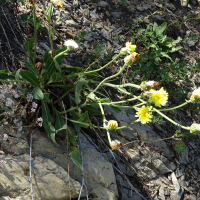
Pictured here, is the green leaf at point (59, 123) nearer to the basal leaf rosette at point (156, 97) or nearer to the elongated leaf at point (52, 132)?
the elongated leaf at point (52, 132)

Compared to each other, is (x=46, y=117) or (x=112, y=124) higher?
(x=112, y=124)

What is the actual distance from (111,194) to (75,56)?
6.09ft

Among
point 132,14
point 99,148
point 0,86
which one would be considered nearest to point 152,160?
point 99,148

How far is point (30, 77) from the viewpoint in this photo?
6.89ft

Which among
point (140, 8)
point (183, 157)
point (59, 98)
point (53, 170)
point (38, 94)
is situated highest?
point (140, 8)

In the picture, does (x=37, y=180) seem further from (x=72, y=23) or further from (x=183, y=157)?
(x=72, y=23)

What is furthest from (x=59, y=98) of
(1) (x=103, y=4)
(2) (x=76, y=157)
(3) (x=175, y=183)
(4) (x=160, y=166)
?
(1) (x=103, y=4)

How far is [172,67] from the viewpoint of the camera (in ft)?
11.3

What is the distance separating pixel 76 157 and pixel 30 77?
85 centimetres

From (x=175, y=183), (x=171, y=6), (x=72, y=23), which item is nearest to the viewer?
(x=175, y=183)

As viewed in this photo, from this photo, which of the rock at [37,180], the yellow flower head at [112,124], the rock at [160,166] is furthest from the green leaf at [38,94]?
the rock at [160,166]

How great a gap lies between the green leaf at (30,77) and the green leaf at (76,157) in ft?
2.33

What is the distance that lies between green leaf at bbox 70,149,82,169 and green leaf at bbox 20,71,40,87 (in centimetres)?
71

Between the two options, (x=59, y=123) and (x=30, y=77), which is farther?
(x=59, y=123)
